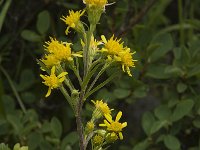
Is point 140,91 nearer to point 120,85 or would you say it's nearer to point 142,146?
point 120,85

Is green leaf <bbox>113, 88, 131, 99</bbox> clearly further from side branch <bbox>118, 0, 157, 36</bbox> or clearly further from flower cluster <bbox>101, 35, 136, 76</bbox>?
flower cluster <bbox>101, 35, 136, 76</bbox>

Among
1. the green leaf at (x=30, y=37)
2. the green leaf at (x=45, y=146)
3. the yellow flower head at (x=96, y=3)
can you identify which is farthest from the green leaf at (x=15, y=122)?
the yellow flower head at (x=96, y=3)

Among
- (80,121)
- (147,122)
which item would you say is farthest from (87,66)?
(147,122)

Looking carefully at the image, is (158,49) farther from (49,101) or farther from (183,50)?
(49,101)

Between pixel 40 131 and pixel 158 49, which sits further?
pixel 158 49

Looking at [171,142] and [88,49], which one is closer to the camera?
[88,49]

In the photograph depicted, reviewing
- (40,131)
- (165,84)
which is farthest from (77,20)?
(165,84)

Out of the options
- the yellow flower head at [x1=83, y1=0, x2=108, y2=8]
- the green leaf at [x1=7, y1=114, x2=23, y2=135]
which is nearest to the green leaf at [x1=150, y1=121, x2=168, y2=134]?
the green leaf at [x1=7, y1=114, x2=23, y2=135]
